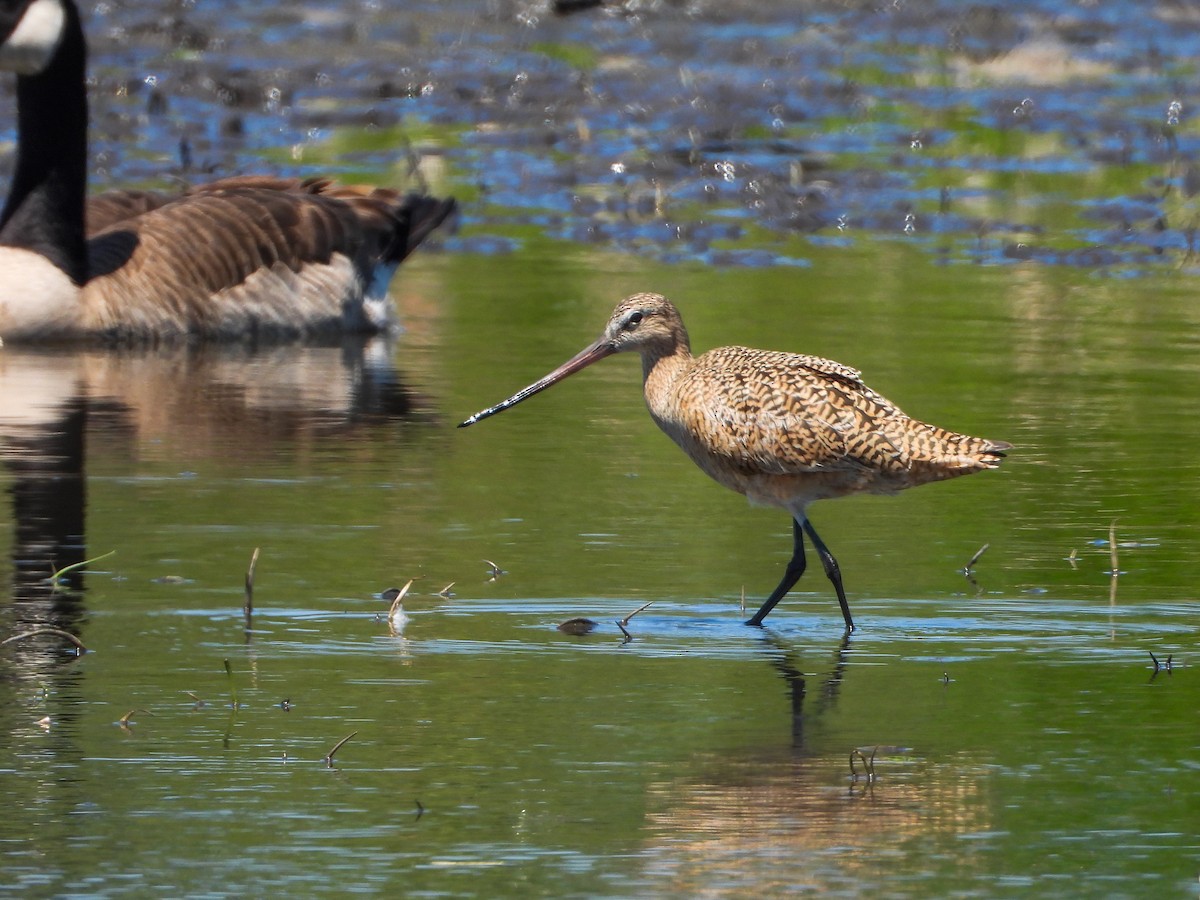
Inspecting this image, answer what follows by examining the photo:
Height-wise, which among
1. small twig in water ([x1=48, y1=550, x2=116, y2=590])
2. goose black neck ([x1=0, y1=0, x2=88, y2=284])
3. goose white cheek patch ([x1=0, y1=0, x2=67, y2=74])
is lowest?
small twig in water ([x1=48, y1=550, x2=116, y2=590])

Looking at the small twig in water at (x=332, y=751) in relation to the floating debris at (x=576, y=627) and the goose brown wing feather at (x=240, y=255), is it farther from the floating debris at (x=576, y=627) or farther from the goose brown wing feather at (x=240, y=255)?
the goose brown wing feather at (x=240, y=255)

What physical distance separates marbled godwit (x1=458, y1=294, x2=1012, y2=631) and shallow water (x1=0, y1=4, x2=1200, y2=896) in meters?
0.31

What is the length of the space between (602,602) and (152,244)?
21.7 ft

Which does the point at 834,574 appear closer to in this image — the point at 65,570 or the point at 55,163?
the point at 65,570

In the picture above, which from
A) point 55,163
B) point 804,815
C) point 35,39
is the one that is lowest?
point 804,815

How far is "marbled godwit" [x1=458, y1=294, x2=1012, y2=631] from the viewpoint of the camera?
7355 millimetres

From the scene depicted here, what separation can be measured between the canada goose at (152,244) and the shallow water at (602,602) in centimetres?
38

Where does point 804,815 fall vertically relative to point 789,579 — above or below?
below

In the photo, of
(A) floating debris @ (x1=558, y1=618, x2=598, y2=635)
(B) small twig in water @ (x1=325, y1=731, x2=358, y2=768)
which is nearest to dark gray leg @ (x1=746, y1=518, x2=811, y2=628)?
(A) floating debris @ (x1=558, y1=618, x2=598, y2=635)

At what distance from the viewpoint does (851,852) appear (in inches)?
199

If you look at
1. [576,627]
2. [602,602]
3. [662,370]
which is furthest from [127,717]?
[662,370]

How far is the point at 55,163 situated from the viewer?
44.0 ft

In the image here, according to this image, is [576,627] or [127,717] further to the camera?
[576,627]

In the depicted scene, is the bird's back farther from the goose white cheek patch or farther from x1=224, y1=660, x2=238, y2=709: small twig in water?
the goose white cheek patch
